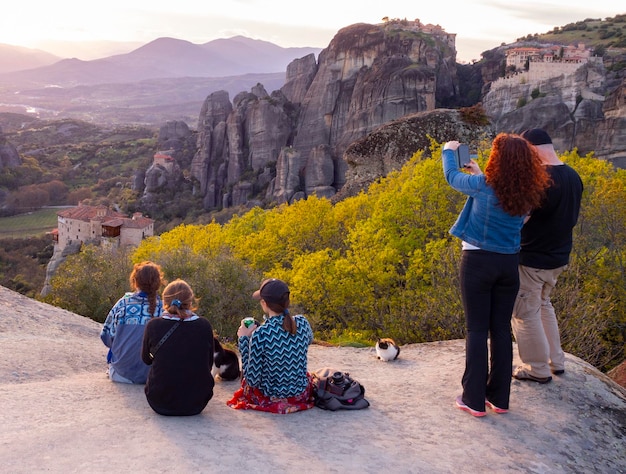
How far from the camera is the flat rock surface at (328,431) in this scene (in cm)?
464

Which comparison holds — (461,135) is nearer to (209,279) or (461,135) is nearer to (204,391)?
(209,279)

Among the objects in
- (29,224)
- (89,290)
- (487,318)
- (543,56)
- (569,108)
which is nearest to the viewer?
(487,318)

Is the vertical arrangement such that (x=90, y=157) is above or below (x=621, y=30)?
below

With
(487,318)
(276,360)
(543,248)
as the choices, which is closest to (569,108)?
(543,248)

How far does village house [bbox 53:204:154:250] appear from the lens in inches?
2367

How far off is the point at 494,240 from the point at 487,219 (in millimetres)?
199

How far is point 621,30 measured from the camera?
104 m

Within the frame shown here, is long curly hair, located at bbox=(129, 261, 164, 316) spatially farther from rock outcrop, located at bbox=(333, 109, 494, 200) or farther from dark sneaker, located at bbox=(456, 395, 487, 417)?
rock outcrop, located at bbox=(333, 109, 494, 200)

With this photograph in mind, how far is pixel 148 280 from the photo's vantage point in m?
6.49

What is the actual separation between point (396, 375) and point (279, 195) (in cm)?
6803

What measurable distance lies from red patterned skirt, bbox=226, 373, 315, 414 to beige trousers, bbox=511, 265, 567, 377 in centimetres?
225

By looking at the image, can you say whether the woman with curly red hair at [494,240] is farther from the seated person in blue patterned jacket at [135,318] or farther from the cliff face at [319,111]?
the cliff face at [319,111]

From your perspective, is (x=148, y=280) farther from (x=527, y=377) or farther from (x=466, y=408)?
(x=527, y=377)

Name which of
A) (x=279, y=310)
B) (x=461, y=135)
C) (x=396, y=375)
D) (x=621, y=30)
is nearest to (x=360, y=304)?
(x=396, y=375)
